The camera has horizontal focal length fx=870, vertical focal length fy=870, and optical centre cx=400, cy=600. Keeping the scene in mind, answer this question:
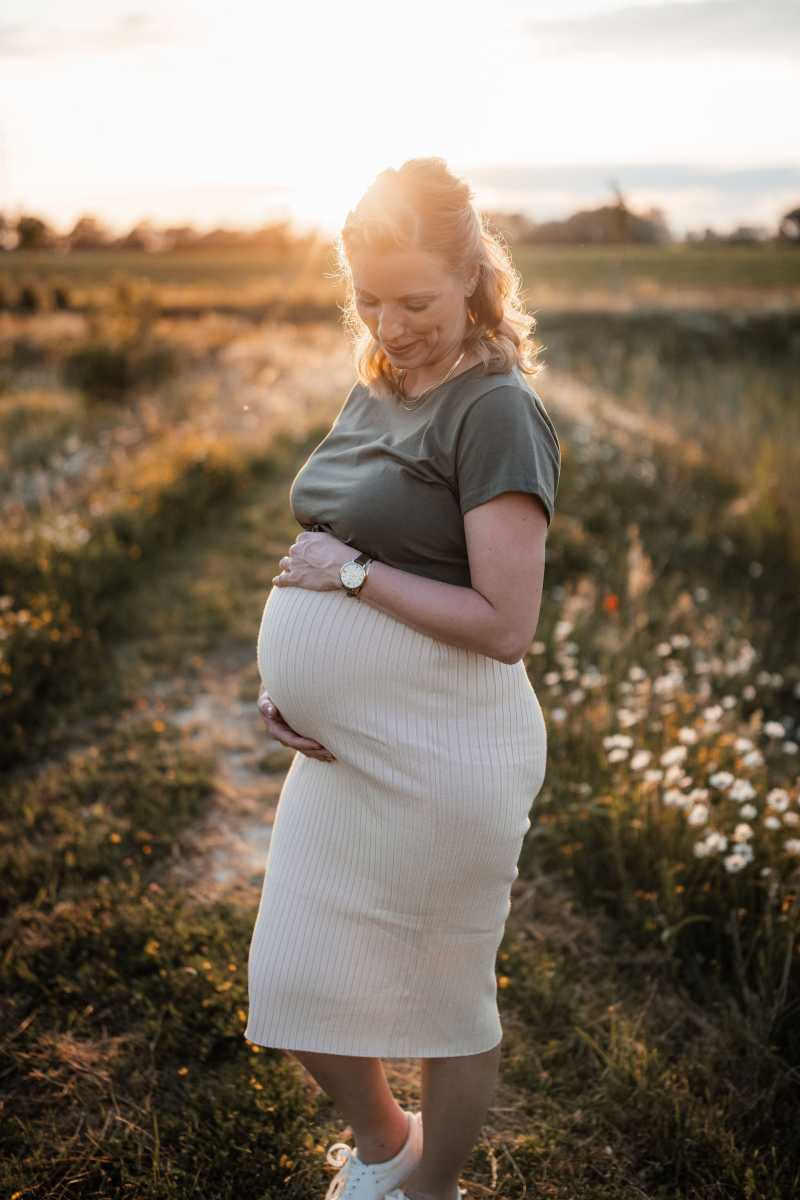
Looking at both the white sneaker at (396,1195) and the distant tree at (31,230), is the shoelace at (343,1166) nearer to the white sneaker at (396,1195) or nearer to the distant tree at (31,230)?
the white sneaker at (396,1195)

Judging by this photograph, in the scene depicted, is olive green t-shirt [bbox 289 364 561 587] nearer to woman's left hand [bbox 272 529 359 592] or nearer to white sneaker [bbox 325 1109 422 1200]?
woman's left hand [bbox 272 529 359 592]

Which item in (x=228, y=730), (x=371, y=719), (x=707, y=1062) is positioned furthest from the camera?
(x=228, y=730)

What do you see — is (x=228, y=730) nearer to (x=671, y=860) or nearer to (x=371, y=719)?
(x=671, y=860)

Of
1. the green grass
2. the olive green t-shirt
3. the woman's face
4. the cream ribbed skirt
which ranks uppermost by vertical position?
the green grass

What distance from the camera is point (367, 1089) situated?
194cm

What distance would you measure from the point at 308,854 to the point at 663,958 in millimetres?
1710

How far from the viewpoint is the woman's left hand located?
178 cm

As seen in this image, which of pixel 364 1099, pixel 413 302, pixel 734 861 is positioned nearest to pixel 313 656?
pixel 413 302

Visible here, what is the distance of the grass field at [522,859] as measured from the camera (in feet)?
7.78

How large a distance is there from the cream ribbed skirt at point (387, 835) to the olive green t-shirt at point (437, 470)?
16cm

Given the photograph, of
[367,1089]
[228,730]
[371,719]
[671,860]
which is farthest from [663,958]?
[228,730]

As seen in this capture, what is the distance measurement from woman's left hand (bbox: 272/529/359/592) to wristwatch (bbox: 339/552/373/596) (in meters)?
0.01

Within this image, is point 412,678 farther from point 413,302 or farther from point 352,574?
point 413,302

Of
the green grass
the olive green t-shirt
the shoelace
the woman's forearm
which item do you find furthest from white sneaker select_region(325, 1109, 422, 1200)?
the green grass
